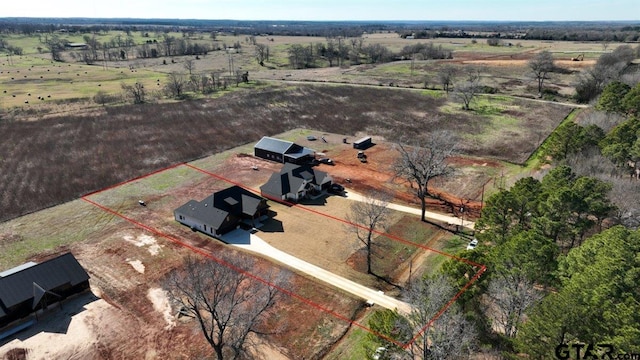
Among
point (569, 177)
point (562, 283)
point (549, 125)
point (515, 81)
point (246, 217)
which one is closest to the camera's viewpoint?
point (562, 283)

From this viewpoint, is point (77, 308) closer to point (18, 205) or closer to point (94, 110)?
point (18, 205)

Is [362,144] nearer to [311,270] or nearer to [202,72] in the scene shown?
[311,270]

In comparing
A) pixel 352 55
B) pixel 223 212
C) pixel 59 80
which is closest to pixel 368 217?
pixel 223 212

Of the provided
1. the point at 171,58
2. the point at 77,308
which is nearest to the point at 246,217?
the point at 77,308

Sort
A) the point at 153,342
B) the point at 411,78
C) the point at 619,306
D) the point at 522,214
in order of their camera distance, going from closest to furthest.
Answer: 1. the point at 619,306
2. the point at 153,342
3. the point at 522,214
4. the point at 411,78

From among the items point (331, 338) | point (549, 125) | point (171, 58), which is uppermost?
point (171, 58)

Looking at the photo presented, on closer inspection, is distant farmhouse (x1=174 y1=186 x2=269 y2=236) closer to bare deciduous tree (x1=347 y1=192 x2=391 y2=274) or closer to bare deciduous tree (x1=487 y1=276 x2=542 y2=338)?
bare deciduous tree (x1=347 y1=192 x2=391 y2=274)

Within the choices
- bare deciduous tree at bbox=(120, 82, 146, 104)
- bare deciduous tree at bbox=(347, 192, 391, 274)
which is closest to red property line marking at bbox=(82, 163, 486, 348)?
bare deciduous tree at bbox=(347, 192, 391, 274)
